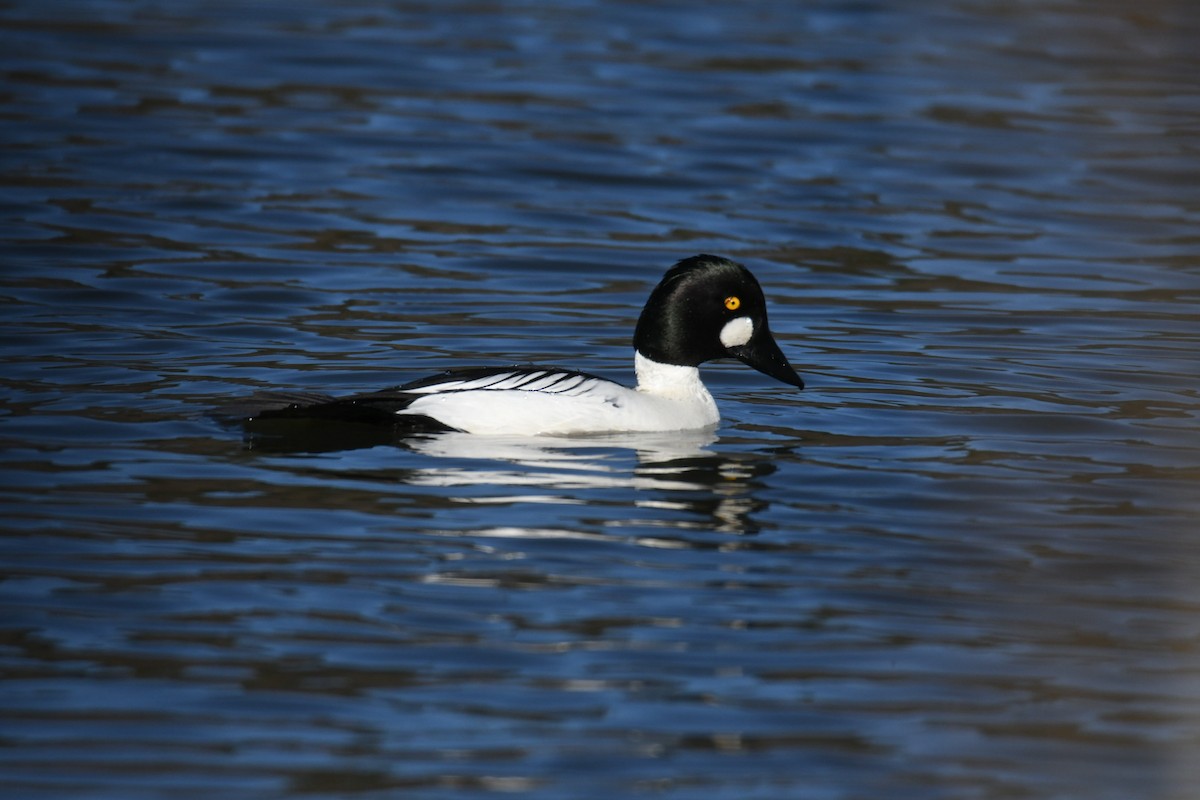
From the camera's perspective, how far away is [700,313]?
9.58m

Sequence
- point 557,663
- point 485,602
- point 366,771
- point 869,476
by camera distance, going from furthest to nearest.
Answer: point 869,476 < point 485,602 < point 557,663 < point 366,771

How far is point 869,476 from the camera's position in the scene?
860 centimetres

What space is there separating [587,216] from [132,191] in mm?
3600

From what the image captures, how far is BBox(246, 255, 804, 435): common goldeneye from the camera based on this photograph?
29.2 feet

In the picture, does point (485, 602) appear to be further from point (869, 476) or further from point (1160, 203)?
point (1160, 203)

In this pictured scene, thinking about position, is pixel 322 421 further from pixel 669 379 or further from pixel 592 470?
pixel 669 379

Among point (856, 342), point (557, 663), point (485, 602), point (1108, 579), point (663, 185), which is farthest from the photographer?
point (663, 185)

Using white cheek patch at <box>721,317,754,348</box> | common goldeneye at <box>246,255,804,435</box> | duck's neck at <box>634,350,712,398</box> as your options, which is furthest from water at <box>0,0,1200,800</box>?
white cheek patch at <box>721,317,754,348</box>

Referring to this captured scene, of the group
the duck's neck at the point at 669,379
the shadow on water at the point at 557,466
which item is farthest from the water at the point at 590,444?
the duck's neck at the point at 669,379

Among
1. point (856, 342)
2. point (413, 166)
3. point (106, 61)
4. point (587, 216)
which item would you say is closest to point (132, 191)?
point (413, 166)

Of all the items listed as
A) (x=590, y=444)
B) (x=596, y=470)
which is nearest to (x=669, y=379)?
(x=590, y=444)

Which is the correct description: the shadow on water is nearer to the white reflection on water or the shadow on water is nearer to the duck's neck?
Result: the white reflection on water

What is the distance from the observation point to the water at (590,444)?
18.7 feet

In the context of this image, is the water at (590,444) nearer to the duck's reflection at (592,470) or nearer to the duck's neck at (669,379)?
the duck's reflection at (592,470)
